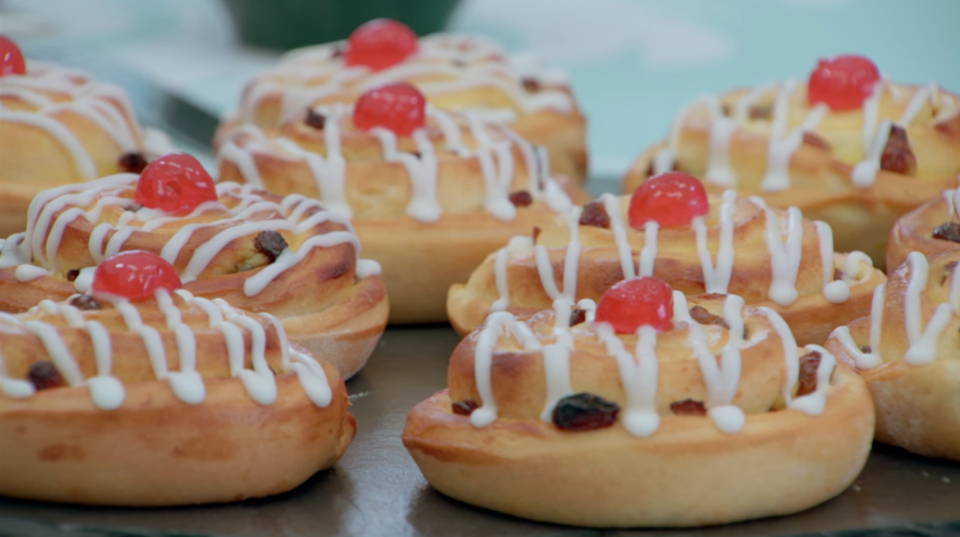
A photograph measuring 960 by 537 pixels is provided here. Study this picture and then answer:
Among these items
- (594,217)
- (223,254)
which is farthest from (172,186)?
(594,217)

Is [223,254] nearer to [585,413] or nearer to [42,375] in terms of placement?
[42,375]

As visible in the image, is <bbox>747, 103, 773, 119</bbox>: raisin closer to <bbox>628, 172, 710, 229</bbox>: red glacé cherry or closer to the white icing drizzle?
<bbox>628, 172, 710, 229</bbox>: red glacé cherry

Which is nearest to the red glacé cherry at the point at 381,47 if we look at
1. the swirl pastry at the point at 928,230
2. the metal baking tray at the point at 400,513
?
the swirl pastry at the point at 928,230

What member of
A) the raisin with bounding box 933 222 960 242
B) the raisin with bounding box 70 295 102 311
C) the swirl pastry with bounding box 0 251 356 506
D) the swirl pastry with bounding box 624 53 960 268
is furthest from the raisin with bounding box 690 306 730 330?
the swirl pastry with bounding box 624 53 960 268

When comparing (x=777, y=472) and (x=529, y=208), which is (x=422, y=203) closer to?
(x=529, y=208)

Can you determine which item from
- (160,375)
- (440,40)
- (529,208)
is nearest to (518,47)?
(440,40)

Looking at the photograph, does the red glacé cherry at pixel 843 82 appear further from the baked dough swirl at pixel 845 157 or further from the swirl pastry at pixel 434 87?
the swirl pastry at pixel 434 87
